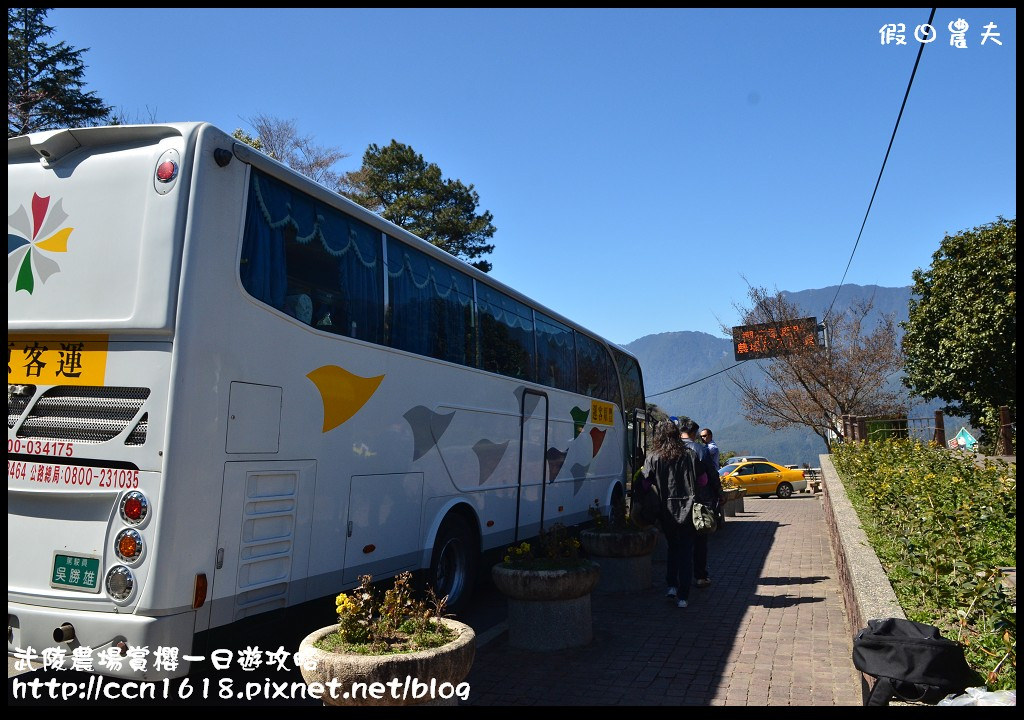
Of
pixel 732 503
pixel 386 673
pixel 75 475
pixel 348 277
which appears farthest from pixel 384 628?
pixel 732 503

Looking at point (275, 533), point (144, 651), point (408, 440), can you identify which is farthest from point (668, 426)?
point (144, 651)

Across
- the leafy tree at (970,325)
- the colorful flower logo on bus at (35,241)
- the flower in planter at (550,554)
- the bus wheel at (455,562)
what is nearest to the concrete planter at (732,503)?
the leafy tree at (970,325)

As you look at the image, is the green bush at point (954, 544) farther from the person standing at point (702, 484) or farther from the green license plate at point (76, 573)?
the green license plate at point (76, 573)

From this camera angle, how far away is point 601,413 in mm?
13312

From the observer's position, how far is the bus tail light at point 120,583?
14.7 feet

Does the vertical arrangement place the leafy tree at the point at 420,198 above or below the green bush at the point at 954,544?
above

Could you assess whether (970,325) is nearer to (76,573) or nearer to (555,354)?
(555,354)

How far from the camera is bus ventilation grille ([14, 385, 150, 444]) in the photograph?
15.4 ft

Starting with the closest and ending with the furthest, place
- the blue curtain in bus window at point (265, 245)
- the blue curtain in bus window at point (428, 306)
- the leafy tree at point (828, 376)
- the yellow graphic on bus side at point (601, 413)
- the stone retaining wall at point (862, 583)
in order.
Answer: the stone retaining wall at point (862, 583)
the blue curtain in bus window at point (265, 245)
the blue curtain in bus window at point (428, 306)
the yellow graphic on bus side at point (601, 413)
the leafy tree at point (828, 376)

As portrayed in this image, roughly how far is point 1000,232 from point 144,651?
2411 cm

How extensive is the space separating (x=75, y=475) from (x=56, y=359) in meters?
0.80

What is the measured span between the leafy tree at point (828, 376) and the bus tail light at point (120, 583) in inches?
1311

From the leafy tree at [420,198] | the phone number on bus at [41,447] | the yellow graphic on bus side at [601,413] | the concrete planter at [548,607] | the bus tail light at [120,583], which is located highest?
the leafy tree at [420,198]

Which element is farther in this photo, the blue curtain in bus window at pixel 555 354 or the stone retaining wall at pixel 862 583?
the blue curtain in bus window at pixel 555 354
